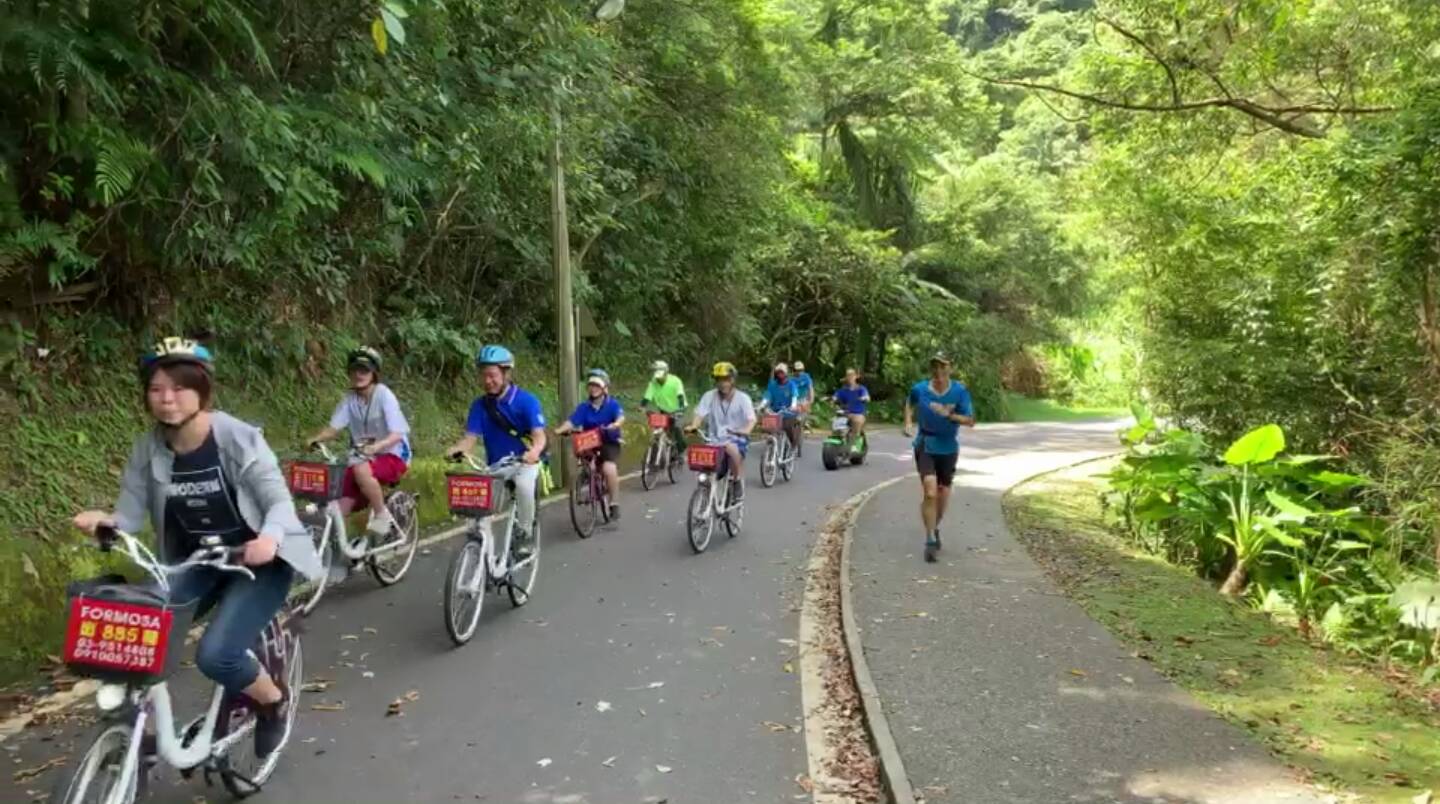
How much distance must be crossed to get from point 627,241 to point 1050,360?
33047 millimetres

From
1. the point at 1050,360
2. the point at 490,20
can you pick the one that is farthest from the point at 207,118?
the point at 1050,360

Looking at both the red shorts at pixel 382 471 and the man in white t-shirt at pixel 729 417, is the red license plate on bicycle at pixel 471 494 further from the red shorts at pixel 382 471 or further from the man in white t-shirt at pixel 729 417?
the man in white t-shirt at pixel 729 417

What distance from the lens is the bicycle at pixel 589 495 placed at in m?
10.7

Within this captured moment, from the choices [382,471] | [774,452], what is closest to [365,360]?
[382,471]

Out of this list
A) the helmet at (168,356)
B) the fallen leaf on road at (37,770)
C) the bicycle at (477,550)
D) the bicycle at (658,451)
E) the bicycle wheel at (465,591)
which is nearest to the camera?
the helmet at (168,356)

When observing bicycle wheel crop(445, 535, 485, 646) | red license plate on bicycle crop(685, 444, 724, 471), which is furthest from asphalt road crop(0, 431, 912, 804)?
red license plate on bicycle crop(685, 444, 724, 471)

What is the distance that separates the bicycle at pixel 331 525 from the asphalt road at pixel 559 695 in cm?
19

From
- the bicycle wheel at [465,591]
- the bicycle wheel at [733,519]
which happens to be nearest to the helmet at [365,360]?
the bicycle wheel at [465,591]

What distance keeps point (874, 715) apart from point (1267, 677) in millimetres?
2925

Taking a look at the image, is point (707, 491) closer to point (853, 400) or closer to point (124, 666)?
point (124, 666)

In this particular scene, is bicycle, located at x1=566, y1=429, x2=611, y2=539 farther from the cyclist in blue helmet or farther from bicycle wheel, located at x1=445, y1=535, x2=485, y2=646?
bicycle wheel, located at x1=445, y1=535, x2=485, y2=646

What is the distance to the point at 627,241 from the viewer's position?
20.1 meters

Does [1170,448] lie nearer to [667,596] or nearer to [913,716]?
[667,596]

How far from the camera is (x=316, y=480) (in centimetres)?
718
